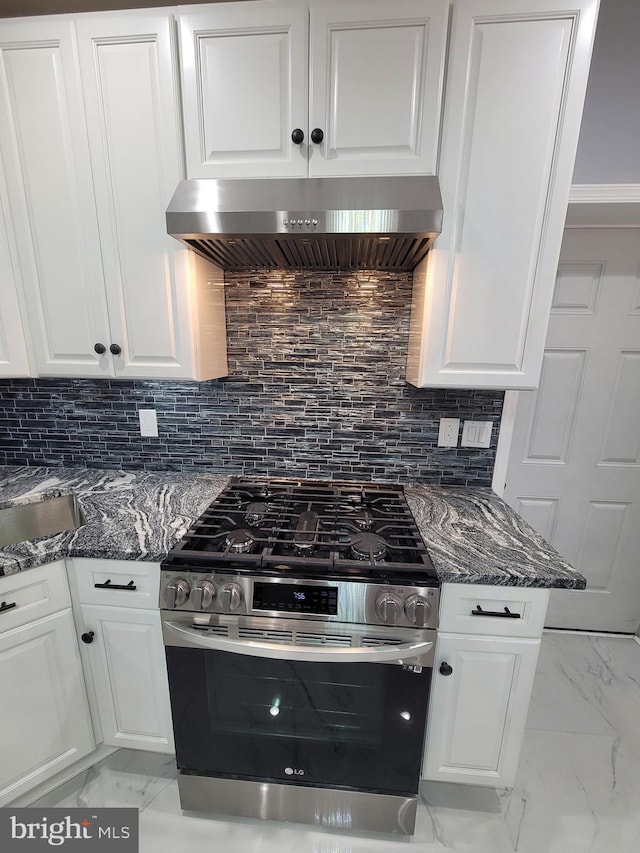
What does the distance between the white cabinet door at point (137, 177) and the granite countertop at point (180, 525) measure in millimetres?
502

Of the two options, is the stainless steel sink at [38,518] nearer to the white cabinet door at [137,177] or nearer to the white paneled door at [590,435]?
the white cabinet door at [137,177]

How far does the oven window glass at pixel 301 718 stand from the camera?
3.38 feet

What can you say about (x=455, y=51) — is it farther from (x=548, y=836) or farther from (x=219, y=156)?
(x=548, y=836)

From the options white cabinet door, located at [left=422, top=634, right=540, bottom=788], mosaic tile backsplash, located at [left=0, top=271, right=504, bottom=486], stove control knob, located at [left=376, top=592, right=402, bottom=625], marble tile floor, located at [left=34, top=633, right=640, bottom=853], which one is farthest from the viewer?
mosaic tile backsplash, located at [left=0, top=271, right=504, bottom=486]

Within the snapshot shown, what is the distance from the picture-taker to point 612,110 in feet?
4.65

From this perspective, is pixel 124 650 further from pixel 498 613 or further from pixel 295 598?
pixel 498 613

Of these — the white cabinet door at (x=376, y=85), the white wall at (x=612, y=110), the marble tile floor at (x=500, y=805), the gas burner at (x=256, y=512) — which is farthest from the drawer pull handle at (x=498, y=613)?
the white wall at (x=612, y=110)

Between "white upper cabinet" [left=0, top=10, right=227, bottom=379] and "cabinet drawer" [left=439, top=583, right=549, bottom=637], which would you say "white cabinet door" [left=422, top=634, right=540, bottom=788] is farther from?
"white upper cabinet" [left=0, top=10, right=227, bottom=379]

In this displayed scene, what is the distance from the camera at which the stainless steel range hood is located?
967 millimetres

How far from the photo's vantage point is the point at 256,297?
150cm

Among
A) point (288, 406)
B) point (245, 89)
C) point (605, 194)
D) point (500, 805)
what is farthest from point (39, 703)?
point (605, 194)

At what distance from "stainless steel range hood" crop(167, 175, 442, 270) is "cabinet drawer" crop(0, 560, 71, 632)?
110 centimetres

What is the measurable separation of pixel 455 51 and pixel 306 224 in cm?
64

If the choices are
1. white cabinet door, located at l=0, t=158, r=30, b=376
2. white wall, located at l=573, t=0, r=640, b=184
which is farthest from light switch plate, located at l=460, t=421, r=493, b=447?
white cabinet door, located at l=0, t=158, r=30, b=376
